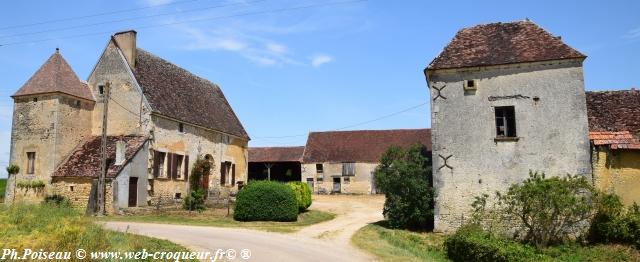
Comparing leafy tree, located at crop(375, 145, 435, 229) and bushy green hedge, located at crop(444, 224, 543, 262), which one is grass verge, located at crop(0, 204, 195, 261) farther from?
leafy tree, located at crop(375, 145, 435, 229)

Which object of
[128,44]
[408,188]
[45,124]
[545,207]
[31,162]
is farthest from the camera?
[128,44]

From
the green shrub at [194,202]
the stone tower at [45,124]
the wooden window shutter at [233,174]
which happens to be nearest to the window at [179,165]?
the green shrub at [194,202]

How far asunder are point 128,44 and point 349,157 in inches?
873

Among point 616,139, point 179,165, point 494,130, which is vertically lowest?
point 179,165

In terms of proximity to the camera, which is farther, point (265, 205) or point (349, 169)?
point (349, 169)

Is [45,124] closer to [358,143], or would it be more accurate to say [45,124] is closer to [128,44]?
[128,44]

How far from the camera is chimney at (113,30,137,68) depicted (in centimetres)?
2397

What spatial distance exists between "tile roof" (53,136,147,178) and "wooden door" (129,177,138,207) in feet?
3.01

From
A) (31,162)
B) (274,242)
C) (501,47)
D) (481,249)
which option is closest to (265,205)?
(274,242)

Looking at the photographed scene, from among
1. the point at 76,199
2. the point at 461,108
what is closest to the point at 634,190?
the point at 461,108

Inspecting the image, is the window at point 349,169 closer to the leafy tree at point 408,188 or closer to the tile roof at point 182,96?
the tile roof at point 182,96

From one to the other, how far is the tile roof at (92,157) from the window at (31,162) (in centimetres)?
146

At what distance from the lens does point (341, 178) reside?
40.6 m

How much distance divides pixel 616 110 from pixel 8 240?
19.2 metres
